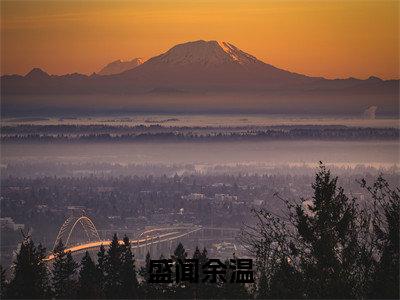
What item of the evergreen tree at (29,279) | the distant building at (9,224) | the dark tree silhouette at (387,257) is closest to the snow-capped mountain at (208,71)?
the distant building at (9,224)

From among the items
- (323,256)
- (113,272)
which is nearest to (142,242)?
(113,272)

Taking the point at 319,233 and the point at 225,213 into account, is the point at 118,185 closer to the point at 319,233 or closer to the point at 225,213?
the point at 225,213

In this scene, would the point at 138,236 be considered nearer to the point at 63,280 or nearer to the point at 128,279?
the point at 63,280

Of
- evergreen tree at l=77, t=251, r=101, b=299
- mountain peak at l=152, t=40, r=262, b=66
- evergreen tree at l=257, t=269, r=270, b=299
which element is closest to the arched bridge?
evergreen tree at l=77, t=251, r=101, b=299

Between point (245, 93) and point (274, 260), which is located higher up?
point (245, 93)

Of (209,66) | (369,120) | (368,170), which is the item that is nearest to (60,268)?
(368,170)

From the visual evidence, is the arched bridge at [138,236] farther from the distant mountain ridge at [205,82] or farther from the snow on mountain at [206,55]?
the snow on mountain at [206,55]
